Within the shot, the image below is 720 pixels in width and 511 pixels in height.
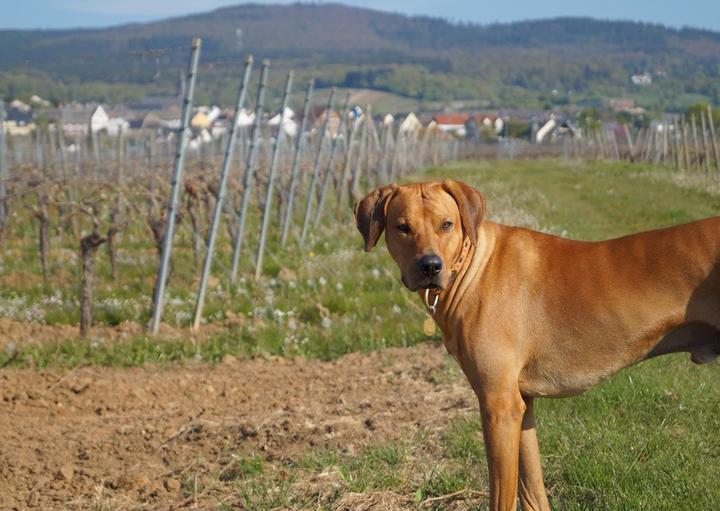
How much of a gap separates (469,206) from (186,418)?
3.53 metres

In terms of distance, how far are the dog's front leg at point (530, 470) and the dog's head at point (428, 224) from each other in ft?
2.74

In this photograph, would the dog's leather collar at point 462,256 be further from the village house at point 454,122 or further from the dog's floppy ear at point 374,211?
the village house at point 454,122

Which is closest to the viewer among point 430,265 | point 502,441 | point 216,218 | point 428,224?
point 502,441

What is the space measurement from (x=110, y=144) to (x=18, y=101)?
405 inches

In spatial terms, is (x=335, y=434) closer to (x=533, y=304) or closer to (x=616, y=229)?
(x=533, y=304)

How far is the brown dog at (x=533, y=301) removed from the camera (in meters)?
5.04

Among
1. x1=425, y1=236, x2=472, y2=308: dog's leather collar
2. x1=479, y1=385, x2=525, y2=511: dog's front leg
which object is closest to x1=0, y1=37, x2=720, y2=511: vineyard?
x1=479, y1=385, x2=525, y2=511: dog's front leg

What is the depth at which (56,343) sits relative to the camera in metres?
10.3

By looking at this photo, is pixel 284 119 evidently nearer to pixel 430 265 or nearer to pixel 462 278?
pixel 462 278

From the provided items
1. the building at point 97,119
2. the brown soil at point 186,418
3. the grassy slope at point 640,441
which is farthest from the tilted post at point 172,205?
the building at point 97,119

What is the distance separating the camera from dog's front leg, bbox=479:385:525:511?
16.5 ft

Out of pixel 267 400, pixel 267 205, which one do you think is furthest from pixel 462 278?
pixel 267 205

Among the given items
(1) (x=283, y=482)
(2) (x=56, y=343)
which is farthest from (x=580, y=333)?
(2) (x=56, y=343)

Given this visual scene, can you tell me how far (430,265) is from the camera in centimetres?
521
